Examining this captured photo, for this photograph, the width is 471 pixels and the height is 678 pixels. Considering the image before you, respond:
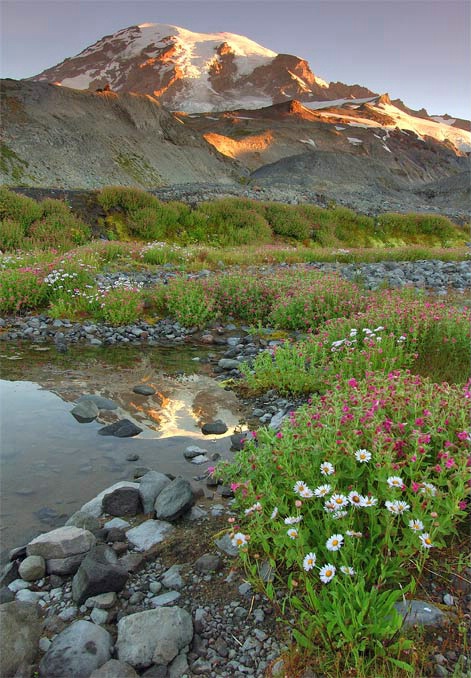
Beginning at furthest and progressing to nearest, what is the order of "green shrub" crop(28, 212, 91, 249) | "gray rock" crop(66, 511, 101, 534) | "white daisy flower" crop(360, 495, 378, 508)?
"green shrub" crop(28, 212, 91, 249) < "gray rock" crop(66, 511, 101, 534) < "white daisy flower" crop(360, 495, 378, 508)

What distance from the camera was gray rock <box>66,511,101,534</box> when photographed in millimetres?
3643

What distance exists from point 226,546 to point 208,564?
21 centimetres

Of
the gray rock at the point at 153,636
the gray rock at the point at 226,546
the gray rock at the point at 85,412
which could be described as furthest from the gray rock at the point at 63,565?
the gray rock at the point at 85,412

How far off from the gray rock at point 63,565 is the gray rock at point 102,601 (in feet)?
1.13

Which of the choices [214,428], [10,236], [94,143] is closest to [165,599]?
[214,428]

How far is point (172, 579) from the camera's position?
307 cm

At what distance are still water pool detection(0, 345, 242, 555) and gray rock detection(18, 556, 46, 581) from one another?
0.49 m

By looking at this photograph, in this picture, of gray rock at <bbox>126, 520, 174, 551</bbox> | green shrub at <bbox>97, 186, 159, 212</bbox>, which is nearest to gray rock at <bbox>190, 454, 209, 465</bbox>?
gray rock at <bbox>126, 520, 174, 551</bbox>

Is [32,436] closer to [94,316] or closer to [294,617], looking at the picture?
[294,617]

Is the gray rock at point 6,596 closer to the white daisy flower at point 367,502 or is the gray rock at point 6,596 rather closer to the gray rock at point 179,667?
the gray rock at point 179,667

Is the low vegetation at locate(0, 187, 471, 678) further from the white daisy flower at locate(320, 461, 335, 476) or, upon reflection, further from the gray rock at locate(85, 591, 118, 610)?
the gray rock at locate(85, 591, 118, 610)

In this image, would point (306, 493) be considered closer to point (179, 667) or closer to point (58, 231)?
point (179, 667)

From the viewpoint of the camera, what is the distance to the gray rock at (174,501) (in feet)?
12.3

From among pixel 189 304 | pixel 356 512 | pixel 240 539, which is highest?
pixel 356 512
